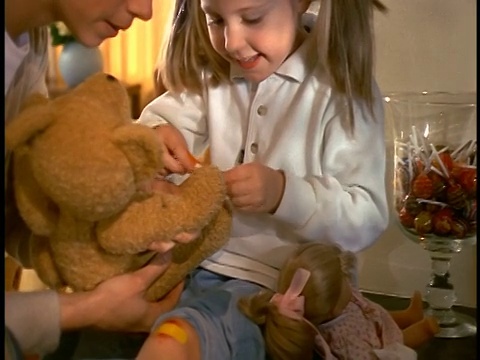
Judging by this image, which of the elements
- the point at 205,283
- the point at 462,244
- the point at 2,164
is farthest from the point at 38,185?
the point at 462,244

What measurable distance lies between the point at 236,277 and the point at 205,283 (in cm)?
2

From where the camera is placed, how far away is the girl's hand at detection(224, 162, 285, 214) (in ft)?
1.61

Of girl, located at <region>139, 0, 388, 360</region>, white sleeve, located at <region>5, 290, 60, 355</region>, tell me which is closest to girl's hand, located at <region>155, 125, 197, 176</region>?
girl, located at <region>139, 0, 388, 360</region>

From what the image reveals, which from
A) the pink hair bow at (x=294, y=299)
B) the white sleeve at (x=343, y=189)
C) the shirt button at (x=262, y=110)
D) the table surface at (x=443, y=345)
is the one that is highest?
the shirt button at (x=262, y=110)

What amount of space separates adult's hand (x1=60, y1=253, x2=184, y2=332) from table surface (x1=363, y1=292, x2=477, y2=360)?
0.14 metres

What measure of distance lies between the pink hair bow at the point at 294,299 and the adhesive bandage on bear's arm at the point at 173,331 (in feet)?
0.20

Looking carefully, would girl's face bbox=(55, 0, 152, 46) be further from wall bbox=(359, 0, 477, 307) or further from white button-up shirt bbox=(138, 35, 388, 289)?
wall bbox=(359, 0, 477, 307)

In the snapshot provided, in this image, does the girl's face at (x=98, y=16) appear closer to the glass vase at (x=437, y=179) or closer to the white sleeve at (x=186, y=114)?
the white sleeve at (x=186, y=114)

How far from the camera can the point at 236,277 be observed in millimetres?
533

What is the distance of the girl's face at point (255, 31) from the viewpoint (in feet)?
1.62

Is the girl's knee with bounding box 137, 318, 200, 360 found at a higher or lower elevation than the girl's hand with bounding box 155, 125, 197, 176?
lower

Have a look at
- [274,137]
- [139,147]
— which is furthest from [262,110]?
[139,147]

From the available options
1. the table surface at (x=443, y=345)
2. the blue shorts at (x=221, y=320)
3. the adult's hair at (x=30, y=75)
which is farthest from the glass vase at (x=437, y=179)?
the adult's hair at (x=30, y=75)

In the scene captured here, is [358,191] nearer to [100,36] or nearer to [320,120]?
[320,120]
